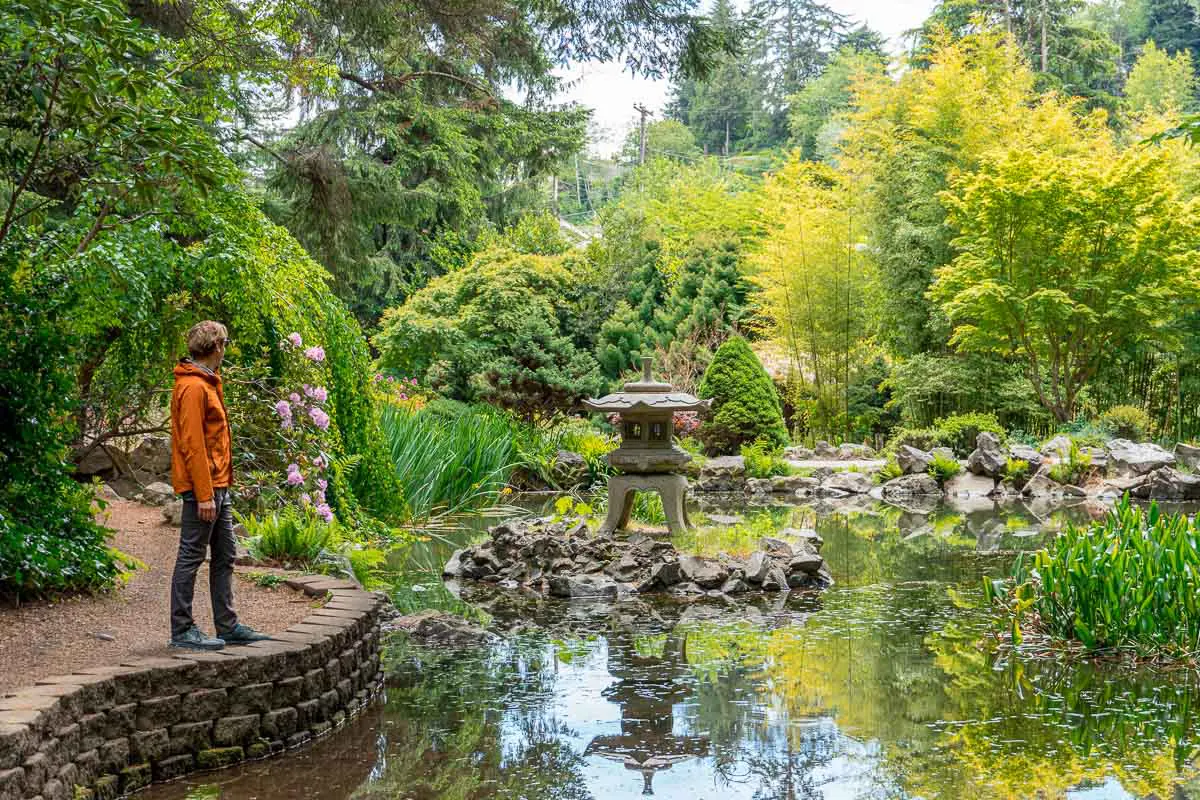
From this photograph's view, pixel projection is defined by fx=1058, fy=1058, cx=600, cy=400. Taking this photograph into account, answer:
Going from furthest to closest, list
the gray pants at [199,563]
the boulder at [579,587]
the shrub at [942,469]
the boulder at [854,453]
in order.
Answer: the boulder at [854,453] < the shrub at [942,469] < the boulder at [579,587] < the gray pants at [199,563]

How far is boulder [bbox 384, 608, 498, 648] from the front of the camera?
582 cm

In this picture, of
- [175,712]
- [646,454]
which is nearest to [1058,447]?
[646,454]

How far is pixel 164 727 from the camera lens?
370 centimetres

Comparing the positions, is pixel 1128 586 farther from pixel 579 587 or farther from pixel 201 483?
pixel 201 483

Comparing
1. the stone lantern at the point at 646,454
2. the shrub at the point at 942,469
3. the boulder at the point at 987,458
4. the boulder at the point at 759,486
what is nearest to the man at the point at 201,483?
the stone lantern at the point at 646,454

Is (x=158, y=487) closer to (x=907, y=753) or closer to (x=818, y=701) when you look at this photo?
(x=818, y=701)

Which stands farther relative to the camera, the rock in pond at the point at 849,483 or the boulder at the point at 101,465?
the rock in pond at the point at 849,483

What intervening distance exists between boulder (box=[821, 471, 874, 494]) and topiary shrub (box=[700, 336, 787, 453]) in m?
1.37

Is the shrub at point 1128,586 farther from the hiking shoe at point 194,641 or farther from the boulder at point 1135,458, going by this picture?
the boulder at point 1135,458

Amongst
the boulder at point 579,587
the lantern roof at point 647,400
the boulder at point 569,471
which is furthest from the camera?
the boulder at point 569,471

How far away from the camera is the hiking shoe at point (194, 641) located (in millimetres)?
4008

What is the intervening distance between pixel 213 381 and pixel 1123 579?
429 centimetres

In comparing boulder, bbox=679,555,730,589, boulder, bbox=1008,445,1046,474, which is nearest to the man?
boulder, bbox=679,555,730,589

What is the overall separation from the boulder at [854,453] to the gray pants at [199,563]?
13656 mm
